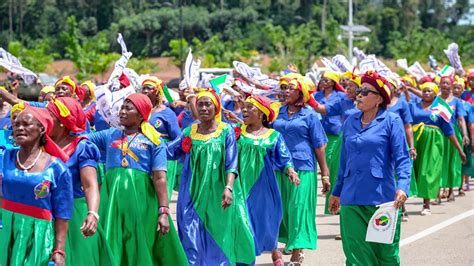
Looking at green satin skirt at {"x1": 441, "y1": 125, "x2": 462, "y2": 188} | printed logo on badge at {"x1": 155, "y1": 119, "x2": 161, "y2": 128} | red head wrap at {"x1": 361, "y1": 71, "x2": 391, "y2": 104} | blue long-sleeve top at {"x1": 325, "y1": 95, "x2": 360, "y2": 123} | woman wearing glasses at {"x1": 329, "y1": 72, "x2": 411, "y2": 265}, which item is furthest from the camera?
green satin skirt at {"x1": 441, "y1": 125, "x2": 462, "y2": 188}

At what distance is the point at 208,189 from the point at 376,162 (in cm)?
157

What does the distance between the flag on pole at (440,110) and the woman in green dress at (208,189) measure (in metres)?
6.61

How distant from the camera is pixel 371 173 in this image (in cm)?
866

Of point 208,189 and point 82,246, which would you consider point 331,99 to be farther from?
point 82,246

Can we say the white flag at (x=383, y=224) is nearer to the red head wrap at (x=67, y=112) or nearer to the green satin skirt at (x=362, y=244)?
the green satin skirt at (x=362, y=244)

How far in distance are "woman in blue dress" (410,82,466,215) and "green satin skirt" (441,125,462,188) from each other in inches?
20.3

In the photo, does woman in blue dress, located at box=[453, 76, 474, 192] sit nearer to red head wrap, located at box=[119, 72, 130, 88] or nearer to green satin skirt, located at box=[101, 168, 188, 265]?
red head wrap, located at box=[119, 72, 130, 88]

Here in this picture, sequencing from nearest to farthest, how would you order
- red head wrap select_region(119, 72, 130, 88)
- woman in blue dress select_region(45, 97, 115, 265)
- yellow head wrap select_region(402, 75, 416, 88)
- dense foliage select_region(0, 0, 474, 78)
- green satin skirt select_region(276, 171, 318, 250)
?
woman in blue dress select_region(45, 97, 115, 265), green satin skirt select_region(276, 171, 318, 250), red head wrap select_region(119, 72, 130, 88), yellow head wrap select_region(402, 75, 416, 88), dense foliage select_region(0, 0, 474, 78)

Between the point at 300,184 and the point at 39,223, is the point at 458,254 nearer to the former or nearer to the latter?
the point at 300,184

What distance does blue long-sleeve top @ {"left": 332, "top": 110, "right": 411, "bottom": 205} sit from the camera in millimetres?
8648

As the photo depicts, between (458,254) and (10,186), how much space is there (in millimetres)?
6188

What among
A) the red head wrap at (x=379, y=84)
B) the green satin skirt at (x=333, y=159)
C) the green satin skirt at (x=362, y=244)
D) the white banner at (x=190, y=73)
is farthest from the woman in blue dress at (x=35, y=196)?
the green satin skirt at (x=333, y=159)

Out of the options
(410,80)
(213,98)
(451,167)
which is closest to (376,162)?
(213,98)

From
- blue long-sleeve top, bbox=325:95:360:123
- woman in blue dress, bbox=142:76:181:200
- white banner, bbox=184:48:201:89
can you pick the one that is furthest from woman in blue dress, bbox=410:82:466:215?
white banner, bbox=184:48:201:89
